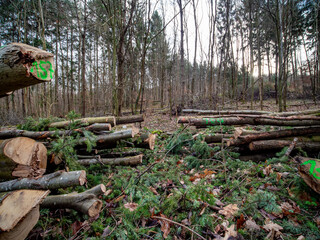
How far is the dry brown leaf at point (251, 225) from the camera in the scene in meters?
1.75

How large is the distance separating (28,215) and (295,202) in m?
3.24

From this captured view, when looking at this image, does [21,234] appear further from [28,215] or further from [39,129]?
[39,129]

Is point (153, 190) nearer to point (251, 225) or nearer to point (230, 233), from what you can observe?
point (230, 233)

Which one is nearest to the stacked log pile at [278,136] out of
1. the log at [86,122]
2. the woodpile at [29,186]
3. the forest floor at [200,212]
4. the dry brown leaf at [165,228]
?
the forest floor at [200,212]

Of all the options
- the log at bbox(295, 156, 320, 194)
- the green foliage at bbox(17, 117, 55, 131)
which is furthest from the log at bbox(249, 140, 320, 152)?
the green foliage at bbox(17, 117, 55, 131)

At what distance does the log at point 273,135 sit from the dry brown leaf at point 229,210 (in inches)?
74.0

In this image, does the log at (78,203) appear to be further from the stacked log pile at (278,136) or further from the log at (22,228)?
the stacked log pile at (278,136)

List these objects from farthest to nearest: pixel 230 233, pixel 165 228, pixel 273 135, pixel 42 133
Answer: pixel 273 135 → pixel 42 133 → pixel 165 228 → pixel 230 233

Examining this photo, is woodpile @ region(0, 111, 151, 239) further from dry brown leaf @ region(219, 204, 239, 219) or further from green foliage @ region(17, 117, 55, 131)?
dry brown leaf @ region(219, 204, 239, 219)

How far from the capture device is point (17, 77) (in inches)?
67.8

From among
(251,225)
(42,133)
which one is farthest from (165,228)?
(42,133)

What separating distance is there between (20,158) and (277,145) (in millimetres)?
4694

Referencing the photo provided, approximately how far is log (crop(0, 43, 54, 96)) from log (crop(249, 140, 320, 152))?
13.1 ft

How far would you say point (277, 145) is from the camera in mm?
3605
